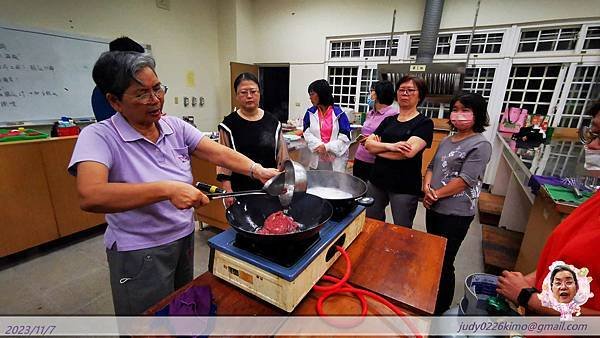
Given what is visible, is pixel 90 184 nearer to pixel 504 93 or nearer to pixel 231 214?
pixel 231 214

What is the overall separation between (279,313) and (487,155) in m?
1.42

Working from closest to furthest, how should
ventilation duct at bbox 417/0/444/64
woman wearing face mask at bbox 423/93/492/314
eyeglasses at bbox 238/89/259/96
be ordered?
woman wearing face mask at bbox 423/93/492/314 → eyeglasses at bbox 238/89/259/96 → ventilation duct at bbox 417/0/444/64

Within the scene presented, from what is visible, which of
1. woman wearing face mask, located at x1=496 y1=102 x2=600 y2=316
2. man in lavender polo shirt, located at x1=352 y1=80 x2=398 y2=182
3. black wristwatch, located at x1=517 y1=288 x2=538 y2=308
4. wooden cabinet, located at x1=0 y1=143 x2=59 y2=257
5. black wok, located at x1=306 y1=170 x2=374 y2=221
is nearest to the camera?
woman wearing face mask, located at x1=496 y1=102 x2=600 y2=316

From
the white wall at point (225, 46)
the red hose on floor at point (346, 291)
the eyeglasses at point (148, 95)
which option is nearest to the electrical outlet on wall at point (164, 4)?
the white wall at point (225, 46)

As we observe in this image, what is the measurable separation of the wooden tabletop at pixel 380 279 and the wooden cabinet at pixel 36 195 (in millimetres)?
2386

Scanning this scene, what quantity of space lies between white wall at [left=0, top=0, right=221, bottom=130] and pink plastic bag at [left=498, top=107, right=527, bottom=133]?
5.17m

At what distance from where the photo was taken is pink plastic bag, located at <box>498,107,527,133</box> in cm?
379

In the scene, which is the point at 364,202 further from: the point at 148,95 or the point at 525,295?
the point at 148,95

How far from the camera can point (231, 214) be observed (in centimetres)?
88

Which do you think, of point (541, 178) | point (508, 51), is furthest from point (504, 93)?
point (541, 178)

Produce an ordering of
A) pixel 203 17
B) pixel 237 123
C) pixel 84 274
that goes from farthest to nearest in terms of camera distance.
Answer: pixel 203 17 < pixel 84 274 < pixel 237 123

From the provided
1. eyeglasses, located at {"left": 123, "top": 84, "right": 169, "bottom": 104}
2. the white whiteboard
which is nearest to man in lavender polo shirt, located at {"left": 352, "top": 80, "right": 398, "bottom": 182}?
eyeglasses, located at {"left": 123, "top": 84, "right": 169, "bottom": 104}

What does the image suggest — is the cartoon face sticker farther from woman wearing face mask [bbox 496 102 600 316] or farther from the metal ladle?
the metal ladle

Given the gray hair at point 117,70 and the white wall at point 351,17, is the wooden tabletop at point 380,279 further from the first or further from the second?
the white wall at point 351,17
